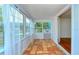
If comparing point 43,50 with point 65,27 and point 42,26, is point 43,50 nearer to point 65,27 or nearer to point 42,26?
point 42,26

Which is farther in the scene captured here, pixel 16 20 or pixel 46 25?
pixel 46 25

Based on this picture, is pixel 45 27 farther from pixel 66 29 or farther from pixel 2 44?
pixel 2 44

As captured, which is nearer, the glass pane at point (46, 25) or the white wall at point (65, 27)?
the white wall at point (65, 27)

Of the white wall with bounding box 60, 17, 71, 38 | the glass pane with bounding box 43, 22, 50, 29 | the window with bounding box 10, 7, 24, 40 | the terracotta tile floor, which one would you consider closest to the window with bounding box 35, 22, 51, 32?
the glass pane with bounding box 43, 22, 50, 29

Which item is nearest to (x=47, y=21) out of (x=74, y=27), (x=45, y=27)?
(x=45, y=27)

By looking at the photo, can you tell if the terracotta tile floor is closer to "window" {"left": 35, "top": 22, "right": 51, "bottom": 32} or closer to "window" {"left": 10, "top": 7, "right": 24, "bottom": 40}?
"window" {"left": 10, "top": 7, "right": 24, "bottom": 40}

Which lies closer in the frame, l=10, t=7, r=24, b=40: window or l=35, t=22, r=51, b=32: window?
l=10, t=7, r=24, b=40: window

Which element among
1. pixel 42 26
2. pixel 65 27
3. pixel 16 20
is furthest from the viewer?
pixel 42 26

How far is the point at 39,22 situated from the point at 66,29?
2708 millimetres

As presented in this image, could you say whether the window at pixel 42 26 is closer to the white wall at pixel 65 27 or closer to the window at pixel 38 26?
the window at pixel 38 26

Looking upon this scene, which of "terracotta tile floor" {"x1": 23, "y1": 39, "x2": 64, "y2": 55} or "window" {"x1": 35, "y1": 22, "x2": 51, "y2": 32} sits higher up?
"window" {"x1": 35, "y1": 22, "x2": 51, "y2": 32}

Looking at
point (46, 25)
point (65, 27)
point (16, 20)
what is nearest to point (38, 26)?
point (46, 25)

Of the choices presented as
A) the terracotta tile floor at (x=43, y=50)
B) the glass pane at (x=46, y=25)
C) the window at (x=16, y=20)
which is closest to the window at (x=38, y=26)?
the glass pane at (x=46, y=25)
